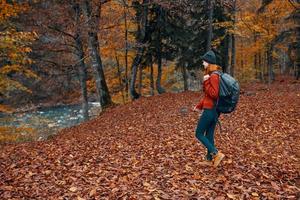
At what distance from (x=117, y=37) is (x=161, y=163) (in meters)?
18.1

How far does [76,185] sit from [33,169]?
1761 millimetres

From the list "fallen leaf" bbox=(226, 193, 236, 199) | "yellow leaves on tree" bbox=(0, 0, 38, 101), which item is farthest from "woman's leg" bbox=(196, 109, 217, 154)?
"yellow leaves on tree" bbox=(0, 0, 38, 101)

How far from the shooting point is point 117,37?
25.5 meters

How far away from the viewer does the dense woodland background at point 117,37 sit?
682 inches

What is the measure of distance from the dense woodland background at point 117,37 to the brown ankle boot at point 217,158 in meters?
5.48

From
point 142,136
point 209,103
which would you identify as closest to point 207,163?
point 209,103

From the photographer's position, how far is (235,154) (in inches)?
361

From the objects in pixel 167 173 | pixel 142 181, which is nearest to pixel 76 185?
pixel 142 181

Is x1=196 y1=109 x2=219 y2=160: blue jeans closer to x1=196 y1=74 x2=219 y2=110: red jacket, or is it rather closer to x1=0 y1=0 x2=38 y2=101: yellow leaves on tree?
x1=196 y1=74 x2=219 y2=110: red jacket

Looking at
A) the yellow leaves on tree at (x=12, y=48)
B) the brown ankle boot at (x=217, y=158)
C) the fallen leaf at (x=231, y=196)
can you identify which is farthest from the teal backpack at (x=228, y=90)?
the yellow leaves on tree at (x=12, y=48)

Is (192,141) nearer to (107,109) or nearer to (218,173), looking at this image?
(218,173)

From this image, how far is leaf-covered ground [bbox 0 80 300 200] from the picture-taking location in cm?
666

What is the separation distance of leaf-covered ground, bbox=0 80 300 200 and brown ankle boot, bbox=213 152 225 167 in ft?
0.50

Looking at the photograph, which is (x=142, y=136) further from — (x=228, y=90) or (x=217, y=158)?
(x=228, y=90)
